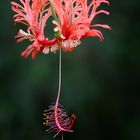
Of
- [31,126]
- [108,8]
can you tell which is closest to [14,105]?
[31,126]

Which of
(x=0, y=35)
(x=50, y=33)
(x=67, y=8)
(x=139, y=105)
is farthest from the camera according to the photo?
(x=139, y=105)

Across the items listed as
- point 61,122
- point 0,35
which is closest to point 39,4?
point 61,122

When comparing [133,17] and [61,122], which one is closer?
[61,122]

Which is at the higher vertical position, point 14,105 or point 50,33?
point 50,33

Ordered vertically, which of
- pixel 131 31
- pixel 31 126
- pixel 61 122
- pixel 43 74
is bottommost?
pixel 61 122

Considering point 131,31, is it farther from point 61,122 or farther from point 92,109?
point 61,122

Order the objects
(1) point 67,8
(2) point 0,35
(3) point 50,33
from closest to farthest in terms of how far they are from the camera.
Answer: (1) point 67,8 → (3) point 50,33 → (2) point 0,35
